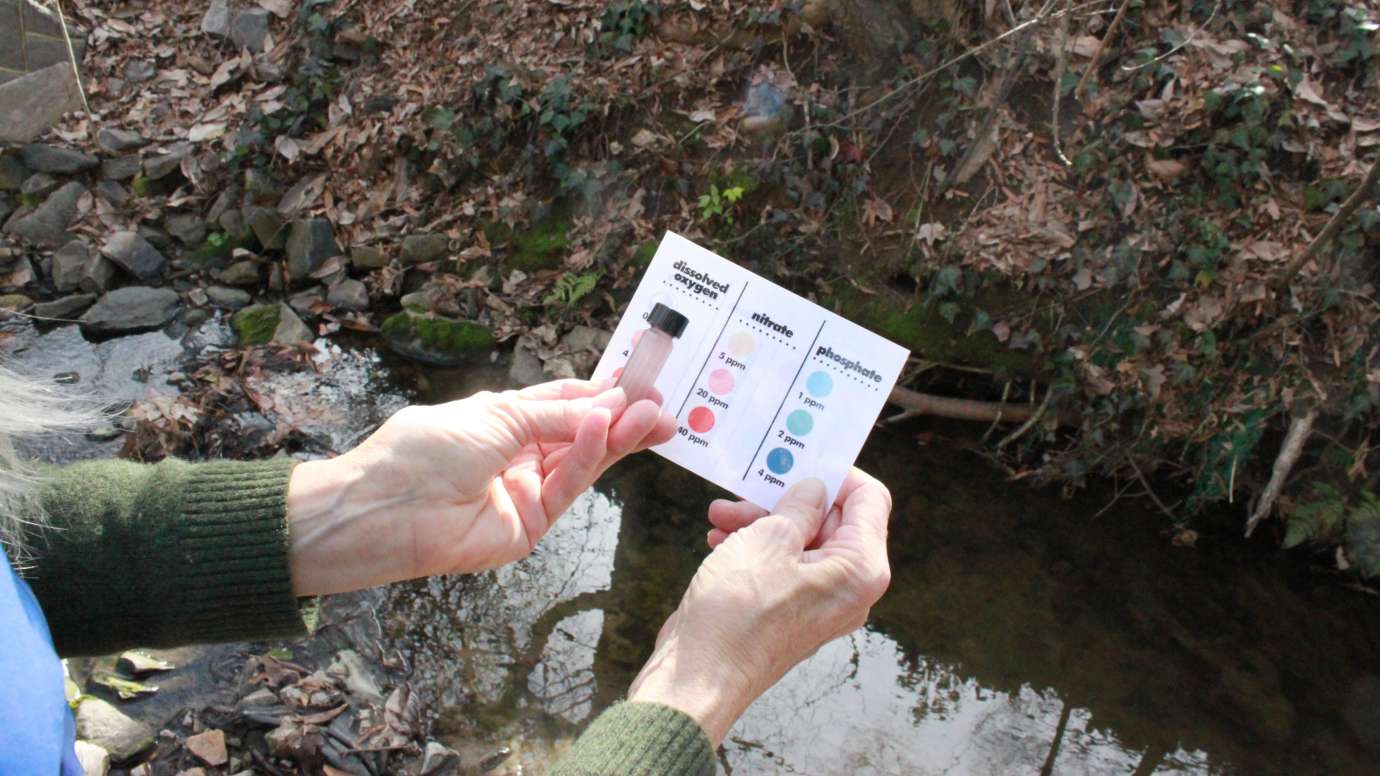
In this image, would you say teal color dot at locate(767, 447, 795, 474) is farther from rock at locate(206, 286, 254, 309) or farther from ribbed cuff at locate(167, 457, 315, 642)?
rock at locate(206, 286, 254, 309)

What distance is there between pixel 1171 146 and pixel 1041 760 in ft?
9.51

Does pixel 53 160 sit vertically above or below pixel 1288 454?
below

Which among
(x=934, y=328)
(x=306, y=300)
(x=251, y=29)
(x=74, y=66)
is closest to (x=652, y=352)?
(x=934, y=328)

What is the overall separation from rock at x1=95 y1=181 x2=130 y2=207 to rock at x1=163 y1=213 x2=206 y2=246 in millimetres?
332

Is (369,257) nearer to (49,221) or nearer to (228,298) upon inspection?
(228,298)

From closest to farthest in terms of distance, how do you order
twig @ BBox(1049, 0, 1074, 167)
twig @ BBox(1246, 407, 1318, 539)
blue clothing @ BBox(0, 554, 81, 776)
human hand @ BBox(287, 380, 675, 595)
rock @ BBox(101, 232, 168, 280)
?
blue clothing @ BBox(0, 554, 81, 776)
human hand @ BBox(287, 380, 675, 595)
twig @ BBox(1049, 0, 1074, 167)
twig @ BBox(1246, 407, 1318, 539)
rock @ BBox(101, 232, 168, 280)

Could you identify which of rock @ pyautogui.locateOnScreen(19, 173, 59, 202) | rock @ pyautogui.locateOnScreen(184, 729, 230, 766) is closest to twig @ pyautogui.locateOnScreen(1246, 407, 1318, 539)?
rock @ pyautogui.locateOnScreen(184, 729, 230, 766)

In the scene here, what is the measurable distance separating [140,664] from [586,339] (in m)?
2.50

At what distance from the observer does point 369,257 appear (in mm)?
5531

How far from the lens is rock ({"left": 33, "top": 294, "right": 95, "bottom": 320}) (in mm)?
5359

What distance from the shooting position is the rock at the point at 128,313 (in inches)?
210

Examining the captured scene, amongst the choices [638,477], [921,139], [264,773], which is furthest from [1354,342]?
[264,773]

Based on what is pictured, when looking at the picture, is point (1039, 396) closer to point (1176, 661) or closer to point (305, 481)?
point (1176, 661)

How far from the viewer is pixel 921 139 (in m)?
4.90
